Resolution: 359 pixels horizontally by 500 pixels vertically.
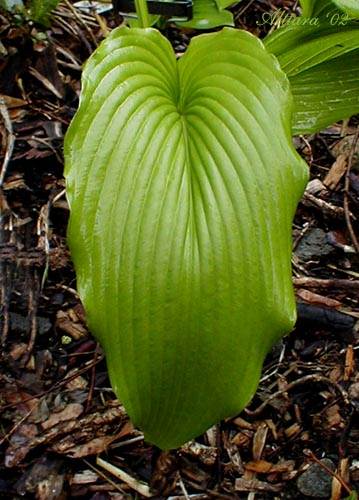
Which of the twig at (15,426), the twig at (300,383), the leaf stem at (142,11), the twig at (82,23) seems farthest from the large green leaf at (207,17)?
the twig at (15,426)

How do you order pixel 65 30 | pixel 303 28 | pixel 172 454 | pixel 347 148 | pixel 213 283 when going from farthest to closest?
1. pixel 65 30
2. pixel 347 148
3. pixel 303 28
4. pixel 172 454
5. pixel 213 283

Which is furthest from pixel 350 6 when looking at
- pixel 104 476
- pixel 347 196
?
pixel 104 476

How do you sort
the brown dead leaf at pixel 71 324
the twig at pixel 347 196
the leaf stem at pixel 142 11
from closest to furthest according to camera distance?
the leaf stem at pixel 142 11 < the brown dead leaf at pixel 71 324 < the twig at pixel 347 196

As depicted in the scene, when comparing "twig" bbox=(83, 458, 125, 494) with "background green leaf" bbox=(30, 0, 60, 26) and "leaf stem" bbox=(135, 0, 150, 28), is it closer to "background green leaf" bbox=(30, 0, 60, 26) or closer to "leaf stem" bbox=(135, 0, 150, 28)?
"leaf stem" bbox=(135, 0, 150, 28)

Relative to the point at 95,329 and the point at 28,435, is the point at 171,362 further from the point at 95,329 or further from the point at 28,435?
the point at 28,435

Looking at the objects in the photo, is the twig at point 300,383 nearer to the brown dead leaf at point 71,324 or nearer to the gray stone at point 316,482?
the gray stone at point 316,482

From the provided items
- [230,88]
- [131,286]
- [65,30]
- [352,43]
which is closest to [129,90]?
[230,88]

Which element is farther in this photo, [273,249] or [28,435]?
[28,435]
